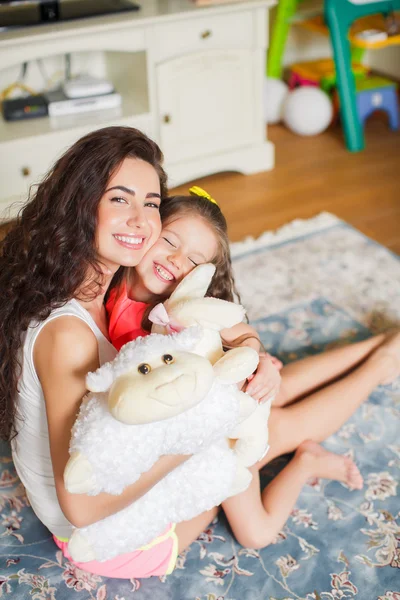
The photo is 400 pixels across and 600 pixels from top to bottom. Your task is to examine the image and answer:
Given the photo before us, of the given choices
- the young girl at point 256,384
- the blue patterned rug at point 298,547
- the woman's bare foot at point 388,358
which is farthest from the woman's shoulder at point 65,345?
the woman's bare foot at point 388,358

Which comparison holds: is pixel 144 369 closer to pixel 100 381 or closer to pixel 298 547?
pixel 100 381

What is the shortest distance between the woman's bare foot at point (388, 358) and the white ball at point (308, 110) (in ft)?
5.50

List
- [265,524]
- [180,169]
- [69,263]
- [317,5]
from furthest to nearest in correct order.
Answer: [317,5] < [180,169] < [265,524] < [69,263]

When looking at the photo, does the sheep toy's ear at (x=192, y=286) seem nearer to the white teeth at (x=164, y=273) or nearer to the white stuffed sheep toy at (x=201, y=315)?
the white stuffed sheep toy at (x=201, y=315)

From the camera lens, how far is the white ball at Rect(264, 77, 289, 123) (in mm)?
3145

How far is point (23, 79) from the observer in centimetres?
263

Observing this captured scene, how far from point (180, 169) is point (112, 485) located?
73.5 inches

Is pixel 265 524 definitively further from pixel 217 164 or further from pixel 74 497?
pixel 217 164

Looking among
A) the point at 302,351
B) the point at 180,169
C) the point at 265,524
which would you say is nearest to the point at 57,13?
the point at 180,169

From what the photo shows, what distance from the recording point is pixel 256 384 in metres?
1.18

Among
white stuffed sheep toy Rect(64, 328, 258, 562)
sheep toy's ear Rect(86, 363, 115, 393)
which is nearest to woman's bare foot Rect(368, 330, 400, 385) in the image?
white stuffed sheep toy Rect(64, 328, 258, 562)

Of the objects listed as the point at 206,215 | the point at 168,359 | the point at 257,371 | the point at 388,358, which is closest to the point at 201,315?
the point at 168,359

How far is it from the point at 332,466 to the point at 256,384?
348 millimetres

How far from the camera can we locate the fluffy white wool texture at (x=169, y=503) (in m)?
1.07
